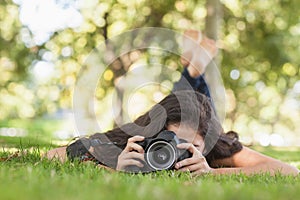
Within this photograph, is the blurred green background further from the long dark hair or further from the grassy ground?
the grassy ground

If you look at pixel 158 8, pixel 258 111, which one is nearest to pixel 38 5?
pixel 158 8

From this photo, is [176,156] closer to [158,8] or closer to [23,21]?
[158,8]

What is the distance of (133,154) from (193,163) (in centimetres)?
36

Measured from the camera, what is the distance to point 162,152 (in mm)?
2893

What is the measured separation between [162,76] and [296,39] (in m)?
3.78

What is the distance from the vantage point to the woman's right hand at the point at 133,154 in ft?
9.52

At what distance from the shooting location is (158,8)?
44.7 feet

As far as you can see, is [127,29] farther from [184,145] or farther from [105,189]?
[105,189]

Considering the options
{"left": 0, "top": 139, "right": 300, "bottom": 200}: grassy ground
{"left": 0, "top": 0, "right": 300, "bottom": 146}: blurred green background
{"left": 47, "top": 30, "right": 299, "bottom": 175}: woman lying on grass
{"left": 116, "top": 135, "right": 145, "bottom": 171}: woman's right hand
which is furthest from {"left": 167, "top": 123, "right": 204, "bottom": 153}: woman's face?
{"left": 0, "top": 0, "right": 300, "bottom": 146}: blurred green background

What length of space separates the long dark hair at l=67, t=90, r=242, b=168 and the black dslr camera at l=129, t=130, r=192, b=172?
0.45 metres

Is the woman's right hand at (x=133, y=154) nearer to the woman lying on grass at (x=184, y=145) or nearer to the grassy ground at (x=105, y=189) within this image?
the woman lying on grass at (x=184, y=145)

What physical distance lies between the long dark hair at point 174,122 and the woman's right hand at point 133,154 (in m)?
0.35

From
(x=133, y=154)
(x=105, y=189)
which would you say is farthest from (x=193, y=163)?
(x=105, y=189)

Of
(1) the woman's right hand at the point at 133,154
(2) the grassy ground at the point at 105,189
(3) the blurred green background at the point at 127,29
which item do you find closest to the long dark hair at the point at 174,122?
(1) the woman's right hand at the point at 133,154
